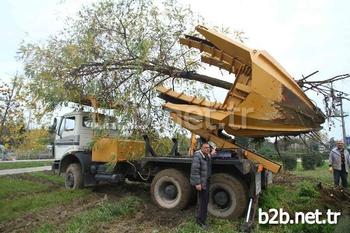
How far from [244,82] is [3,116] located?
1111 centimetres

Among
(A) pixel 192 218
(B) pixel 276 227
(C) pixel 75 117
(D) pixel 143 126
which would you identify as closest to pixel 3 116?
(C) pixel 75 117

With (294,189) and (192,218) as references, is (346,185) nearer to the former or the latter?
(294,189)

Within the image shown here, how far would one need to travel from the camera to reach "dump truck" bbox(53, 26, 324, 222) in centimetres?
837

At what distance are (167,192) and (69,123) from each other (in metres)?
4.89

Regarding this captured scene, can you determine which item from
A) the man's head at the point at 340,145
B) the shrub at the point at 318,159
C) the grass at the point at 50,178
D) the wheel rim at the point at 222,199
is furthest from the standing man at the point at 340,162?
the grass at the point at 50,178

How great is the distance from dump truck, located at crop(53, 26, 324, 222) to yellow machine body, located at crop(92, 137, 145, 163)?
0.03m

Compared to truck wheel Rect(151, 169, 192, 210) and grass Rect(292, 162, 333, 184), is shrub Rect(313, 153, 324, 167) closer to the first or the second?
grass Rect(292, 162, 333, 184)

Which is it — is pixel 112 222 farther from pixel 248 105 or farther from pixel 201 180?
pixel 248 105

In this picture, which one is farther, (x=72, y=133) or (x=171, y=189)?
(x=72, y=133)

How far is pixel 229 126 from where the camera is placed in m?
8.91

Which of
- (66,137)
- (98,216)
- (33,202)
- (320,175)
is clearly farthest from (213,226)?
(320,175)

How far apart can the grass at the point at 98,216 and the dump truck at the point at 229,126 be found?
600 mm

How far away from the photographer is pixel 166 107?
9828 millimetres

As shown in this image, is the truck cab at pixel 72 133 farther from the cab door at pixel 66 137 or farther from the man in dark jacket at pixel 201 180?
the man in dark jacket at pixel 201 180
